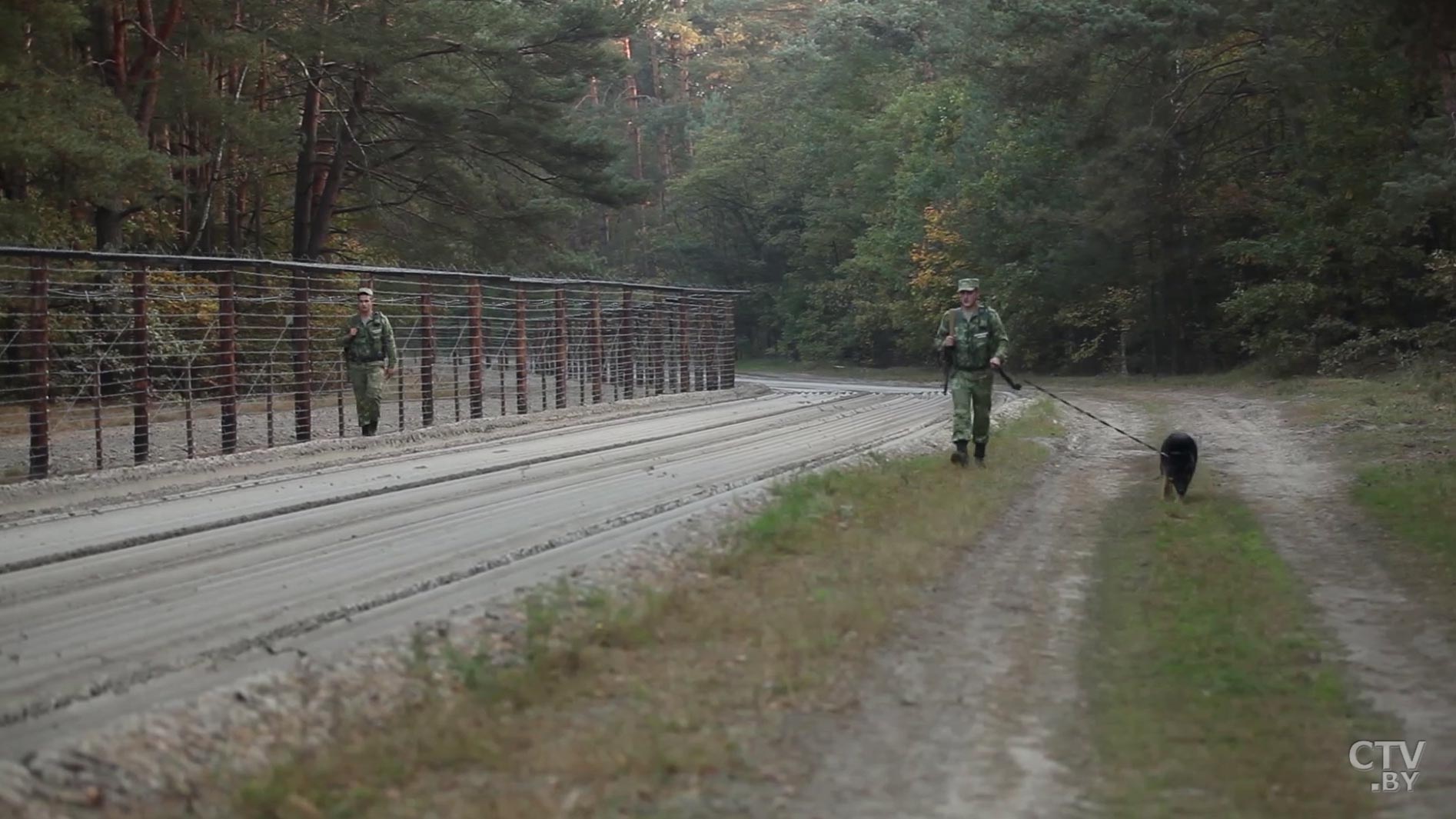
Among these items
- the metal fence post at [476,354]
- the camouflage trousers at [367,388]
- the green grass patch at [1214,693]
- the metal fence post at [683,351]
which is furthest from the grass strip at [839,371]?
the green grass patch at [1214,693]

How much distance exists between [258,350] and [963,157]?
3383 centimetres

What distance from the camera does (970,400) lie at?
627 inches

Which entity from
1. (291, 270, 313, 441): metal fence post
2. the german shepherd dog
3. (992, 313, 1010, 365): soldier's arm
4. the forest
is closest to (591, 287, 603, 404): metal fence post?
the forest

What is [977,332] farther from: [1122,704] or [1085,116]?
[1085,116]

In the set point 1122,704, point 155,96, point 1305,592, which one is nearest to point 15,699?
point 1122,704

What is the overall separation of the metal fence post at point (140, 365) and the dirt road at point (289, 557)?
2.57 m

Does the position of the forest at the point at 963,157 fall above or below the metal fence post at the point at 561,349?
above

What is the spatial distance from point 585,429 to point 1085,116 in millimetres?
22210

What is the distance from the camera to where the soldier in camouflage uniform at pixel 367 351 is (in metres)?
19.0

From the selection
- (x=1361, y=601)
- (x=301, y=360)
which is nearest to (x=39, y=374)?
(x=301, y=360)

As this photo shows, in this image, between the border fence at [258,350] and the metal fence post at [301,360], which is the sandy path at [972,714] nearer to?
the border fence at [258,350]

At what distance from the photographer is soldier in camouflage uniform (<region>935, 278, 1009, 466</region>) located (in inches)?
620

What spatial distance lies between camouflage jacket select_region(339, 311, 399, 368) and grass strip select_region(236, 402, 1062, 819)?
9703 mm

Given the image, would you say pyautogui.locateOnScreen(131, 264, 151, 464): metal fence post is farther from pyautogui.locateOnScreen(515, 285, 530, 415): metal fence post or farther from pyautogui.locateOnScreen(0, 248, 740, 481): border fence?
pyautogui.locateOnScreen(515, 285, 530, 415): metal fence post
